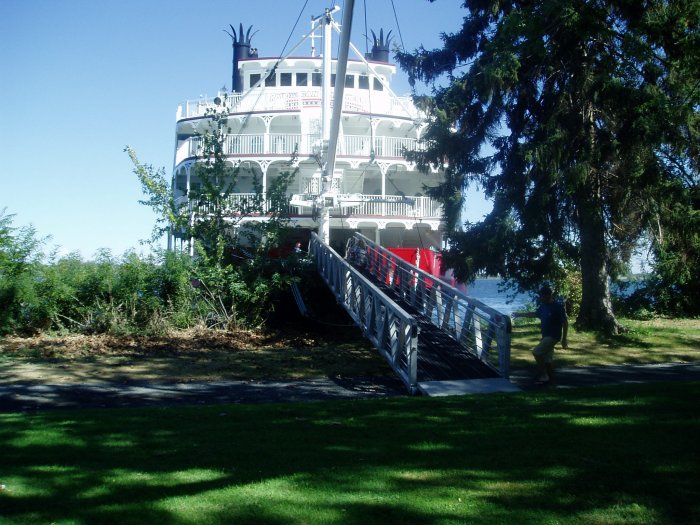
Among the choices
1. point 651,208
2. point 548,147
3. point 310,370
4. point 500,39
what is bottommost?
point 310,370

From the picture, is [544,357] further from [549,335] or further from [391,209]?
[391,209]

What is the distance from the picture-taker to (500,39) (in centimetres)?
1038

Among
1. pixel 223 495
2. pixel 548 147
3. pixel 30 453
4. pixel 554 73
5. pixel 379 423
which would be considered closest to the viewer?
pixel 223 495

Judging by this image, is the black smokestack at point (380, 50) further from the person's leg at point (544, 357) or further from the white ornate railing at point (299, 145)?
the person's leg at point (544, 357)

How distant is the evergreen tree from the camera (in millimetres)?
12906

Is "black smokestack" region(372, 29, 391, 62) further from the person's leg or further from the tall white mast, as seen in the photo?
the person's leg

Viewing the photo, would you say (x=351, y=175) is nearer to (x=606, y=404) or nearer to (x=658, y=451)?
(x=606, y=404)

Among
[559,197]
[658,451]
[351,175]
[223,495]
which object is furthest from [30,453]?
[351,175]

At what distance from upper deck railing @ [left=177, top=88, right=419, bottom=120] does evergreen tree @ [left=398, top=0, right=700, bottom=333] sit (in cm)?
1179

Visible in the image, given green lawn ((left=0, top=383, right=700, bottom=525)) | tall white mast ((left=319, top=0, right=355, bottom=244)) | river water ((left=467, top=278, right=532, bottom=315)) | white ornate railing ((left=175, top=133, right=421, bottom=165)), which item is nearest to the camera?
green lawn ((left=0, top=383, right=700, bottom=525))

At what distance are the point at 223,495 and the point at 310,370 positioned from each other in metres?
7.65

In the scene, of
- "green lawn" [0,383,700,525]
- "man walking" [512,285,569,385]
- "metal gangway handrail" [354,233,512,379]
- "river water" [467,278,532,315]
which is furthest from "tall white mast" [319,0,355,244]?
"green lawn" [0,383,700,525]

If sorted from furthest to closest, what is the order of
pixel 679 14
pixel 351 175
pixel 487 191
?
1. pixel 351 175
2. pixel 487 191
3. pixel 679 14

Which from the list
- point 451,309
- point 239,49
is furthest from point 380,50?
point 451,309
